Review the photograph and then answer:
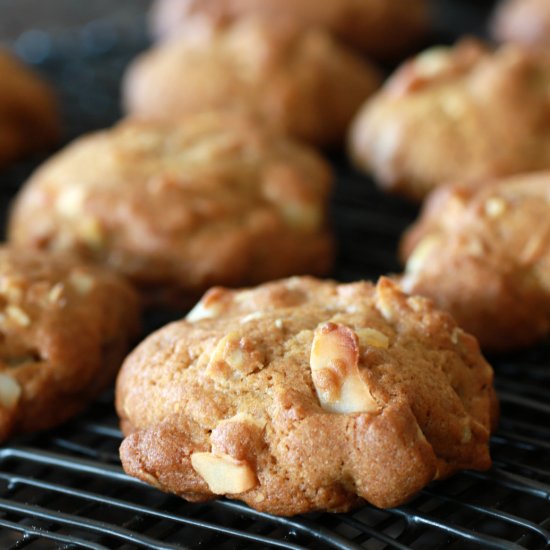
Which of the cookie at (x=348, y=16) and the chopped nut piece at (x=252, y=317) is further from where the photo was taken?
the cookie at (x=348, y=16)

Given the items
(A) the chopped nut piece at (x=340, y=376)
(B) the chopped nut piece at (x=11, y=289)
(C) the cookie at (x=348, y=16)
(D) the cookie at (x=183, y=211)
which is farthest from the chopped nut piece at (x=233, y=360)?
(C) the cookie at (x=348, y=16)

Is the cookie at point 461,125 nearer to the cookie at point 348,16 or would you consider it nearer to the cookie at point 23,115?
the cookie at point 348,16

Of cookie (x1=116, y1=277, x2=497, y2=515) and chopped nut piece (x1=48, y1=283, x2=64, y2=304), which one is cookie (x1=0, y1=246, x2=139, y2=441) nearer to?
chopped nut piece (x1=48, y1=283, x2=64, y2=304)

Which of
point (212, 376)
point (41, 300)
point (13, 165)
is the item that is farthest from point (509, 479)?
point (13, 165)

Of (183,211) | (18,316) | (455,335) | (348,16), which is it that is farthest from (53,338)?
(348,16)

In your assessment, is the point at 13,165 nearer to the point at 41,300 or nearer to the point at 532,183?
the point at 41,300

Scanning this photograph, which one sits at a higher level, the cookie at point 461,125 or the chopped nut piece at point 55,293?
the cookie at point 461,125

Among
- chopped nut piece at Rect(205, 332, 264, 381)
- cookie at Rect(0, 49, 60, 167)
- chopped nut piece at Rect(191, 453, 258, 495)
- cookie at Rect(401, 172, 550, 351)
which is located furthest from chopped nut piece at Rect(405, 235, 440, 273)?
cookie at Rect(0, 49, 60, 167)
